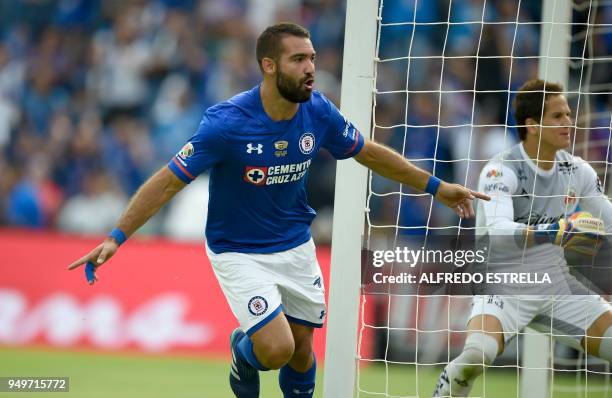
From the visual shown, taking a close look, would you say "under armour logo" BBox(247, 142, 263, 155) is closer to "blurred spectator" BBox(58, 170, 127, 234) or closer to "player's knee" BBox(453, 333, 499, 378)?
"player's knee" BBox(453, 333, 499, 378)

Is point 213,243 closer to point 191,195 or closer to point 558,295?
point 558,295

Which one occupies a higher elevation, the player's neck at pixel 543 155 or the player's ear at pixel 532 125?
the player's ear at pixel 532 125

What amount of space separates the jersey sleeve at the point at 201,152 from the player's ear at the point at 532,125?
220 centimetres

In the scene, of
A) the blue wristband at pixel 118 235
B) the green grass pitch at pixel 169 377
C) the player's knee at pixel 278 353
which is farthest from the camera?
the green grass pitch at pixel 169 377

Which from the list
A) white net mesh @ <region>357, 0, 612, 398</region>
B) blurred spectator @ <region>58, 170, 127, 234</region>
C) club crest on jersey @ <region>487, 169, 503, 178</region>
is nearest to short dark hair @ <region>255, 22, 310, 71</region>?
club crest on jersey @ <region>487, 169, 503, 178</region>

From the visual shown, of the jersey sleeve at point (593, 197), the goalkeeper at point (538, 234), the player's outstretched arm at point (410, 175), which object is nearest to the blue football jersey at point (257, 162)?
the player's outstretched arm at point (410, 175)

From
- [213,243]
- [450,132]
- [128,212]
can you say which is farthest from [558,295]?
[450,132]

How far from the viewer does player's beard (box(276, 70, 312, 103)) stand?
611cm

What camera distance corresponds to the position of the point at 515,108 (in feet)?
23.2

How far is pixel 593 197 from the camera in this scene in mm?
6898

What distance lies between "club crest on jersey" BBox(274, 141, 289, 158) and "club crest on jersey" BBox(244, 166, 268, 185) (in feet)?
0.37

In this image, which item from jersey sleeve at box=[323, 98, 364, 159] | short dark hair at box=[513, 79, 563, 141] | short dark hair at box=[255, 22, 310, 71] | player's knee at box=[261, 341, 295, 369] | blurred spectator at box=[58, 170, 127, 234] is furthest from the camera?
blurred spectator at box=[58, 170, 127, 234]

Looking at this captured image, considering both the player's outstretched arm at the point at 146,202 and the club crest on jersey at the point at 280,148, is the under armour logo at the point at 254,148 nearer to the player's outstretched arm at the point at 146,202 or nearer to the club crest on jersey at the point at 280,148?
the club crest on jersey at the point at 280,148

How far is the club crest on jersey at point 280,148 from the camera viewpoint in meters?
6.18
